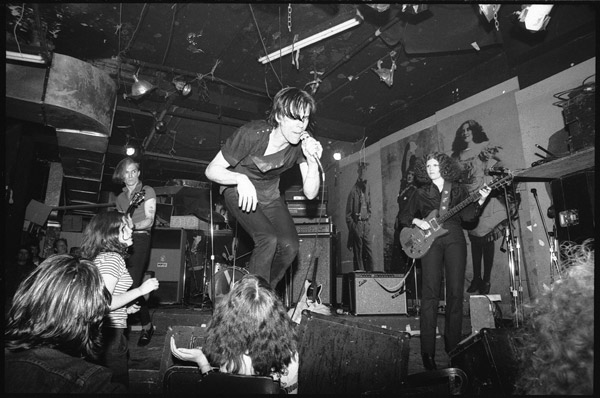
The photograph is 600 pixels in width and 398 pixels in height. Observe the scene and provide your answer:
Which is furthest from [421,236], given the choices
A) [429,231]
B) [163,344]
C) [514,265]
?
[163,344]

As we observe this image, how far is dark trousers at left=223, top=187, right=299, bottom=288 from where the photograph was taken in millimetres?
2449

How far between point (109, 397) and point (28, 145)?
8338 millimetres

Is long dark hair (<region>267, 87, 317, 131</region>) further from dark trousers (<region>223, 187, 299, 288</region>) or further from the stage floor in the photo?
the stage floor

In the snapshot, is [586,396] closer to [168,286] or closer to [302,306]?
[302,306]

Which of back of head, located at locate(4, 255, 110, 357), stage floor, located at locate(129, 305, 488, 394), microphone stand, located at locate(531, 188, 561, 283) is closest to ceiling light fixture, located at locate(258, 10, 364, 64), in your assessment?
microphone stand, located at locate(531, 188, 561, 283)

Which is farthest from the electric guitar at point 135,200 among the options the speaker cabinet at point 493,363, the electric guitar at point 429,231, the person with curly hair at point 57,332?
the speaker cabinet at point 493,363

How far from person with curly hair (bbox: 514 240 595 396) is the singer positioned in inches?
65.2

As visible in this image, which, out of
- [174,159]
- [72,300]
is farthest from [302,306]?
[174,159]

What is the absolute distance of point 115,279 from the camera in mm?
2490

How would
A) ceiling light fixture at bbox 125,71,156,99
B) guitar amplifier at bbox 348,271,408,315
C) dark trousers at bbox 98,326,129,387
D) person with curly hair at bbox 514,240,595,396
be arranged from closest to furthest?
person with curly hair at bbox 514,240,595,396 < dark trousers at bbox 98,326,129,387 < guitar amplifier at bbox 348,271,408,315 < ceiling light fixture at bbox 125,71,156,99

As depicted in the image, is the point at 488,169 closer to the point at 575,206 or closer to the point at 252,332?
the point at 575,206

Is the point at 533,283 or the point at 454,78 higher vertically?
the point at 454,78

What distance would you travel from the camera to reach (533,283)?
472 centimetres

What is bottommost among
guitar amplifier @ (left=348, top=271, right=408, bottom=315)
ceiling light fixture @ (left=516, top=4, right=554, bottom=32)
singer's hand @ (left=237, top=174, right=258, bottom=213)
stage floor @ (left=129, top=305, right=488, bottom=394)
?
stage floor @ (left=129, top=305, right=488, bottom=394)
